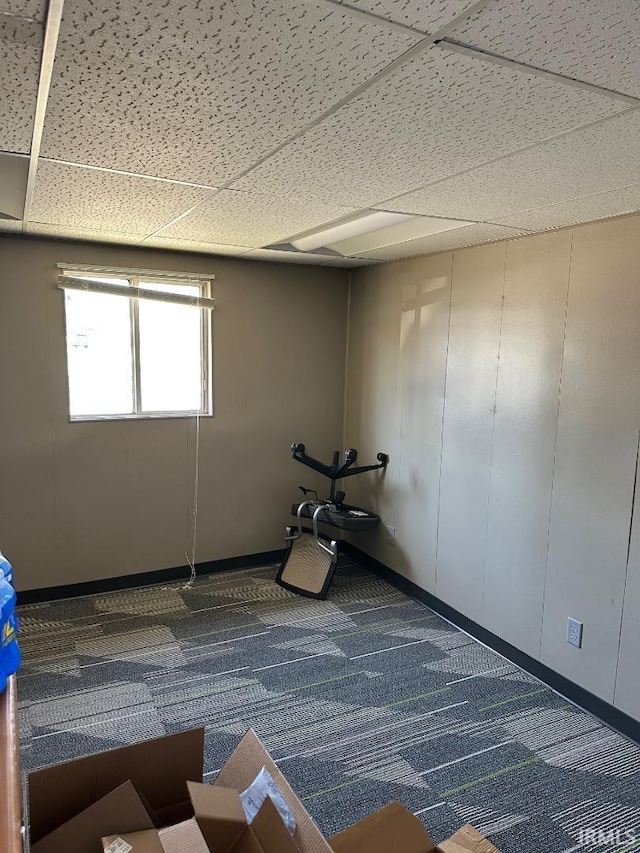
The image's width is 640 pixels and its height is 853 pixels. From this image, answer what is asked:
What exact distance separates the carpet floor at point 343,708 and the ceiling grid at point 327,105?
2299 millimetres

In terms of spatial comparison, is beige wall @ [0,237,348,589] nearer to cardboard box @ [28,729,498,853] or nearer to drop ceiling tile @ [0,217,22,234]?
drop ceiling tile @ [0,217,22,234]

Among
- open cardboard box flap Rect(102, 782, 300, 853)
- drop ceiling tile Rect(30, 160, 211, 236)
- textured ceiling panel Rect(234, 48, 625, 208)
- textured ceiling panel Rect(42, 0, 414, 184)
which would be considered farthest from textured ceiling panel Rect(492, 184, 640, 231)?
open cardboard box flap Rect(102, 782, 300, 853)

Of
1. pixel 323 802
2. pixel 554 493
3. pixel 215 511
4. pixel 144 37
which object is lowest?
pixel 323 802

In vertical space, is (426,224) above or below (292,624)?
above

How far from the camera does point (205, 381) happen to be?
414 cm

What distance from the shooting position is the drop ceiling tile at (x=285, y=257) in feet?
12.3

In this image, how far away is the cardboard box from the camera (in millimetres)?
1408

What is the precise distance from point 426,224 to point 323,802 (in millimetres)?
2611

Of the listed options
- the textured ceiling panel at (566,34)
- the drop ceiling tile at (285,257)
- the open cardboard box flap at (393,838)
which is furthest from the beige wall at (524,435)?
the textured ceiling panel at (566,34)

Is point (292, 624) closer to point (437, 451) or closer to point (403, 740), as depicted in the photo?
point (403, 740)

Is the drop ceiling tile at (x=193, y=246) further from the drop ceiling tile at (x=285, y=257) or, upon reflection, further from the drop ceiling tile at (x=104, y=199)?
the drop ceiling tile at (x=104, y=199)

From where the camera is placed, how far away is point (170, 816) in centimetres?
165

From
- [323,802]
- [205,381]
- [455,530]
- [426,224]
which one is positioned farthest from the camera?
[205,381]

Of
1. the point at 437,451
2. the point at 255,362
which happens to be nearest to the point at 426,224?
the point at 437,451
